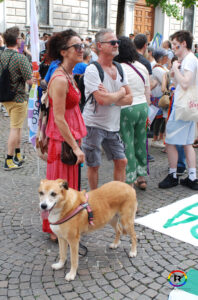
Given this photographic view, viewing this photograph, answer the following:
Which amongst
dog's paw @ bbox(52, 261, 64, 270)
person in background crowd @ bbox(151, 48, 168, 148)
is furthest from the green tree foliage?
dog's paw @ bbox(52, 261, 64, 270)

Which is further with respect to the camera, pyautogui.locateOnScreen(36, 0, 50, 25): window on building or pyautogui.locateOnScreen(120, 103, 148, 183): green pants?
pyautogui.locateOnScreen(36, 0, 50, 25): window on building

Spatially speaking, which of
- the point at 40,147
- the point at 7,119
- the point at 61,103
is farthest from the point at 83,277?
the point at 7,119

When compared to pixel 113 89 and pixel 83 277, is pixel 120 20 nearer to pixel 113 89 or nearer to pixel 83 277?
pixel 113 89

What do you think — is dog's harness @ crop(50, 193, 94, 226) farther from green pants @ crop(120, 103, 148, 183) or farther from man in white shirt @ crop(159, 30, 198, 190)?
man in white shirt @ crop(159, 30, 198, 190)

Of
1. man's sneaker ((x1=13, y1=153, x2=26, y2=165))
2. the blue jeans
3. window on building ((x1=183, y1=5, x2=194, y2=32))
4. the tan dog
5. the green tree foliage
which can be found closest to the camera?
the tan dog

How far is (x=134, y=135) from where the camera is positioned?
480cm

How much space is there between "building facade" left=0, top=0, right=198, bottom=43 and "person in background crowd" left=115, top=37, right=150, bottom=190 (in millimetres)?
15370

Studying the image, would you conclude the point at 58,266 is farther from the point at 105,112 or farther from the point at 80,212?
the point at 105,112

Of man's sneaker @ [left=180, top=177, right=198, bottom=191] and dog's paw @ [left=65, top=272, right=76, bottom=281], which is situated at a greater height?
man's sneaker @ [left=180, top=177, right=198, bottom=191]

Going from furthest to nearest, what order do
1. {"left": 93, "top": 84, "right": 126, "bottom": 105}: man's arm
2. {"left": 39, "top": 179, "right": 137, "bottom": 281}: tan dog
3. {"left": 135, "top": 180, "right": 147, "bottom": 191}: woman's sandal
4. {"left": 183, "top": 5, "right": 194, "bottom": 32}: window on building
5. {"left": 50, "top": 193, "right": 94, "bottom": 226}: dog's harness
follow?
{"left": 183, "top": 5, "right": 194, "bottom": 32}: window on building < {"left": 135, "top": 180, "right": 147, "bottom": 191}: woman's sandal < {"left": 93, "top": 84, "right": 126, "bottom": 105}: man's arm < {"left": 50, "top": 193, "right": 94, "bottom": 226}: dog's harness < {"left": 39, "top": 179, "right": 137, "bottom": 281}: tan dog

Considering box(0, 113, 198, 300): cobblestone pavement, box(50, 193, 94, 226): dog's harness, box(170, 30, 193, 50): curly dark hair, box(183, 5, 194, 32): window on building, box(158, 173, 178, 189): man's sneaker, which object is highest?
box(183, 5, 194, 32): window on building

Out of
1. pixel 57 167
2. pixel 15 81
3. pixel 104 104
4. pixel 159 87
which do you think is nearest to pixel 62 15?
pixel 159 87

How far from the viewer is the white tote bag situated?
5.04 metres

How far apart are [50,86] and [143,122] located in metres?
1.83
